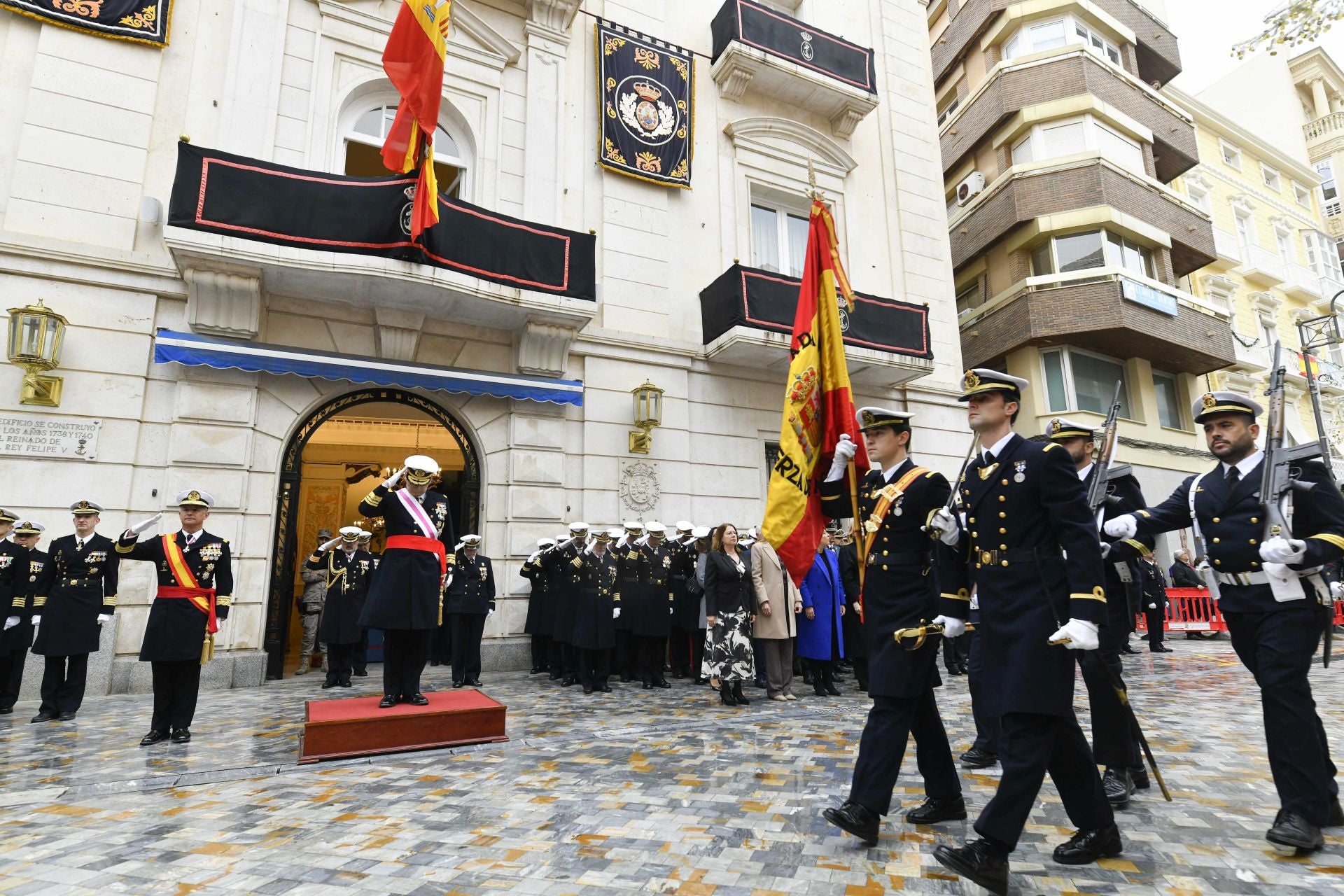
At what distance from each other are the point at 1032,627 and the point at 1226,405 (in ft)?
6.48

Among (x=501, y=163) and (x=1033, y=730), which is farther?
(x=501, y=163)

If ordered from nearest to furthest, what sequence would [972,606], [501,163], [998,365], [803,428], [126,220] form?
[803,428] → [972,606] → [126,220] → [501,163] → [998,365]

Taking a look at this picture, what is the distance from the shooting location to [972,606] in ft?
21.1

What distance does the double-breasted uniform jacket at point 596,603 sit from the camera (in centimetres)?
862

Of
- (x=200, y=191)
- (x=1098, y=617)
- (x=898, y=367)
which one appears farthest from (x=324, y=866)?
(x=898, y=367)

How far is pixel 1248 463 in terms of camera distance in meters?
3.96

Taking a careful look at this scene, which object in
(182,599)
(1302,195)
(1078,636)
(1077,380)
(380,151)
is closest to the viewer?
(1078,636)

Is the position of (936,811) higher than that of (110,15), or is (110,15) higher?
(110,15)

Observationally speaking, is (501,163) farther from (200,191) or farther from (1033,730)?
(1033,730)

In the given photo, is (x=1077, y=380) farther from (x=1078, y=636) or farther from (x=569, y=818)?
(x=569, y=818)

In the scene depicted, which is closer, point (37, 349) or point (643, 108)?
point (37, 349)

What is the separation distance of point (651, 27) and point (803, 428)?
11.5 m

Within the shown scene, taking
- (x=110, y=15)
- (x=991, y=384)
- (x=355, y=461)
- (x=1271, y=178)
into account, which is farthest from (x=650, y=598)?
(x=1271, y=178)

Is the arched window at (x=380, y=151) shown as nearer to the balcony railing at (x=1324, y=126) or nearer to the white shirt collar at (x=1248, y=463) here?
A: the white shirt collar at (x=1248, y=463)
